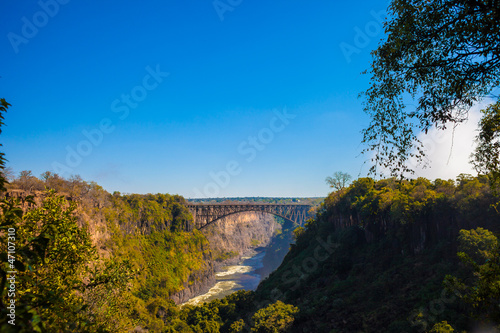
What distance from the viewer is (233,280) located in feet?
286

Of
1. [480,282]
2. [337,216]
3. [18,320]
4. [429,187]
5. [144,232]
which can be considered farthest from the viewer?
[144,232]

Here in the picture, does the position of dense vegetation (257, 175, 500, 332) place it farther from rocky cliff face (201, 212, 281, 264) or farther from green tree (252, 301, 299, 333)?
rocky cliff face (201, 212, 281, 264)

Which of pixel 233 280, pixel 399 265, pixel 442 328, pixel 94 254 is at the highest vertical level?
pixel 94 254

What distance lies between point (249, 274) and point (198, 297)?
33.5 metres

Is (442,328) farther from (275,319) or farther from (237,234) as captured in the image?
(237,234)

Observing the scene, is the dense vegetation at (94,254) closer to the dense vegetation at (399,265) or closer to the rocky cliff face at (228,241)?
the rocky cliff face at (228,241)

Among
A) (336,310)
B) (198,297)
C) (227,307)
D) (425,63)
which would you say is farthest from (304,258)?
(425,63)

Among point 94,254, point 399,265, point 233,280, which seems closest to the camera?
point 94,254

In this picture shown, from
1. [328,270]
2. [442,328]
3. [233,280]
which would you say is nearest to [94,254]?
[442,328]

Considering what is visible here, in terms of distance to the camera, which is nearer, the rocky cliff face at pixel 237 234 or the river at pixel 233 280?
the river at pixel 233 280

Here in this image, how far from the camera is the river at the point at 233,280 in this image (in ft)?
224

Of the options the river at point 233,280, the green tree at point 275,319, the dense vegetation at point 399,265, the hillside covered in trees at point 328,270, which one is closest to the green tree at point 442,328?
the hillside covered in trees at point 328,270

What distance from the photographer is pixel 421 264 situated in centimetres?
2492

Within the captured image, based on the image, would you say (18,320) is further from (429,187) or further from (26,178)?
(26,178)
